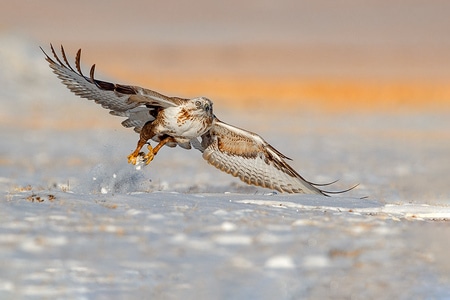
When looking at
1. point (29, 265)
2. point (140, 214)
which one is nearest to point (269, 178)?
point (140, 214)

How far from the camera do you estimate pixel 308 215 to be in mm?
8367

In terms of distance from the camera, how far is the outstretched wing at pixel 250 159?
10523 millimetres

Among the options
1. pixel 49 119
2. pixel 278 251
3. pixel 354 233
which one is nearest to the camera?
pixel 278 251

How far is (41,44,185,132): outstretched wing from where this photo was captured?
9.77m

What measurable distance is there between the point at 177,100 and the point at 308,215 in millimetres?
2300

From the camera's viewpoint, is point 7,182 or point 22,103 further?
point 22,103

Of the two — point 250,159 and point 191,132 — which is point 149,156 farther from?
point 250,159

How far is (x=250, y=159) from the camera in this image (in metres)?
10.7

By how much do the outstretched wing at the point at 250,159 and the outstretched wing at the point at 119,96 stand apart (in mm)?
780

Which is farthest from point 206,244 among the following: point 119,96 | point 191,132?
point 119,96

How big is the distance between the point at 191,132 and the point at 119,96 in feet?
2.95

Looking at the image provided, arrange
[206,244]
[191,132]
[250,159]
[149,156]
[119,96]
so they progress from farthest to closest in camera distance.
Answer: [250,159] < [149,156] < [119,96] < [191,132] < [206,244]

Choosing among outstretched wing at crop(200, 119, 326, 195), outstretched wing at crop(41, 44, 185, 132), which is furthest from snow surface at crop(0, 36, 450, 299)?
outstretched wing at crop(41, 44, 185, 132)

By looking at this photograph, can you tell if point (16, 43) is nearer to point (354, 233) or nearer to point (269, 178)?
point (269, 178)
